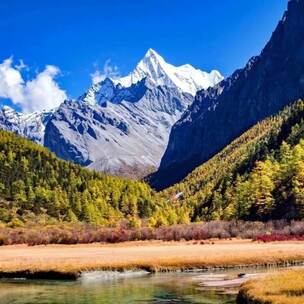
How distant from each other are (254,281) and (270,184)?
103961mm

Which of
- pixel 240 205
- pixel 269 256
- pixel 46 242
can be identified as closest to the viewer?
pixel 269 256

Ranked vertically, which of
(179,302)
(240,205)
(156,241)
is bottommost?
(179,302)

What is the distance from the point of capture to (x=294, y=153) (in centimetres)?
15162

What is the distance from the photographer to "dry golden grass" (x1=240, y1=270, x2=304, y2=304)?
3883 cm

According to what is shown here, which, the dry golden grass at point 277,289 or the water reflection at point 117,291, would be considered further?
the water reflection at point 117,291

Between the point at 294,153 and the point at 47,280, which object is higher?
the point at 294,153

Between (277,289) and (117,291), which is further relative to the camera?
(117,291)

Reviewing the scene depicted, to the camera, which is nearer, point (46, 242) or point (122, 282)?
point (122, 282)

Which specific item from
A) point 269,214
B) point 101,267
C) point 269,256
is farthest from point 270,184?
point 101,267

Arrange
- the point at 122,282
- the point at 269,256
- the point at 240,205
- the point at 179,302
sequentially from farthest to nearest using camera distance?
the point at 240,205 < the point at 269,256 < the point at 122,282 < the point at 179,302

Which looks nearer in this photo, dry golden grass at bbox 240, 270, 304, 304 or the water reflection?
dry golden grass at bbox 240, 270, 304, 304

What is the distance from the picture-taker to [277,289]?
42.8 m

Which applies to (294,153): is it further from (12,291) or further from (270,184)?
(12,291)

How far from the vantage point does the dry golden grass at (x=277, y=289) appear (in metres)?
38.8
